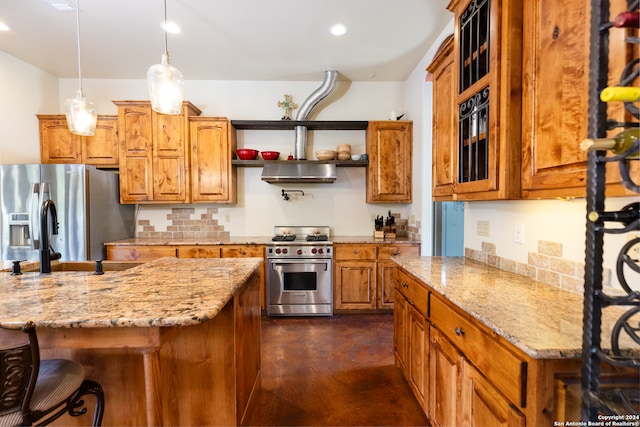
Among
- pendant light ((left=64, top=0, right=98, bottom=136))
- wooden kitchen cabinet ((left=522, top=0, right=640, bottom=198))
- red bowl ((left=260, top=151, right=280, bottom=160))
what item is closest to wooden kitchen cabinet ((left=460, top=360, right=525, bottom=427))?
wooden kitchen cabinet ((left=522, top=0, right=640, bottom=198))

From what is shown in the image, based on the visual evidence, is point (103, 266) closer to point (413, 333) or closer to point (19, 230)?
point (19, 230)

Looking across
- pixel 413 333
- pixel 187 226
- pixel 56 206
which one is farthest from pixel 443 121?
pixel 56 206

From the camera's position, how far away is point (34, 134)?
3.50 m

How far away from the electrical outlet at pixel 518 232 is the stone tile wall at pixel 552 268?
0.11m

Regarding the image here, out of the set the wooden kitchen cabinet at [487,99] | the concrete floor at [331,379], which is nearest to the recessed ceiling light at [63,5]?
the wooden kitchen cabinet at [487,99]

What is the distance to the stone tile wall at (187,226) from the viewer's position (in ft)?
12.9

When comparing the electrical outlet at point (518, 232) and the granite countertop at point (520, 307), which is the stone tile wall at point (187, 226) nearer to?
the granite countertop at point (520, 307)

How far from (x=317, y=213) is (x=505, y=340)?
3.14 metres

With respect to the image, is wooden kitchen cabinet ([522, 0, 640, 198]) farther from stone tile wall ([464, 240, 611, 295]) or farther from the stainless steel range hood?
the stainless steel range hood

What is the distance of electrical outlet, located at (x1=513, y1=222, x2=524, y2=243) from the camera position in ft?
5.46

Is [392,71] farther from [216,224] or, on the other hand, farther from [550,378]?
[550,378]

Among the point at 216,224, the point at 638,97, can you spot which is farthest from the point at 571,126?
the point at 216,224

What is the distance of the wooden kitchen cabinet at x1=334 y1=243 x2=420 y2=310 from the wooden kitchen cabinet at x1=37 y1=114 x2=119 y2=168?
3159 mm

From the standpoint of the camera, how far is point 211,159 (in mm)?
3582
